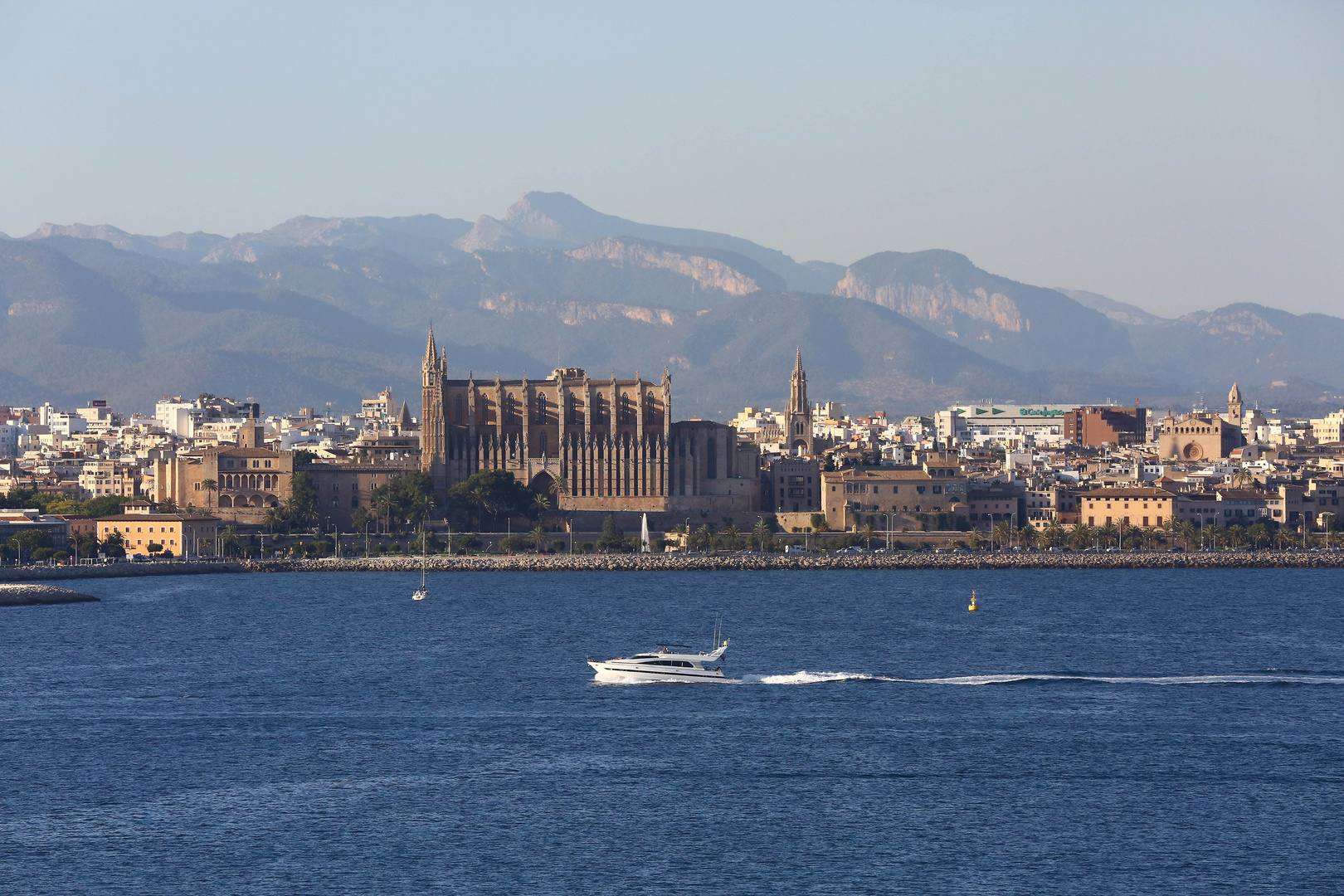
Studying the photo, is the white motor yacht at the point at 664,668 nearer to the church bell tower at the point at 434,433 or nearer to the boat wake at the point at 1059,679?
the boat wake at the point at 1059,679

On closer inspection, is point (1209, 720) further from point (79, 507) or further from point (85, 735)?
point (79, 507)

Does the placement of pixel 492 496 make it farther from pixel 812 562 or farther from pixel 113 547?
pixel 113 547

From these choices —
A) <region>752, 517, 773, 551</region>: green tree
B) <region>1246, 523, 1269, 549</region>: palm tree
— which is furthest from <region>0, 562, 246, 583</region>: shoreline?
<region>1246, 523, 1269, 549</region>: palm tree

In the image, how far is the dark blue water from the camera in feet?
126

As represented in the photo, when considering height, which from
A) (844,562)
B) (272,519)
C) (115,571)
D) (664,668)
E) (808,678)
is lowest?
(808,678)

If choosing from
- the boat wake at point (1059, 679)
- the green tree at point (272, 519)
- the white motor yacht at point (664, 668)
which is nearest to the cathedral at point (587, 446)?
the green tree at point (272, 519)

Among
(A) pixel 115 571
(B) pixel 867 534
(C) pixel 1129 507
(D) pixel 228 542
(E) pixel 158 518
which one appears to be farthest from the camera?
(C) pixel 1129 507

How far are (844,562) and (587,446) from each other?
26596 millimetres

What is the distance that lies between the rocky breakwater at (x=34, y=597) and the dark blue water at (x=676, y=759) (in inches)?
474

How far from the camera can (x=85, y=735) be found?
5069 cm

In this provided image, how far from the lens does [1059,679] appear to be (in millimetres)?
59562

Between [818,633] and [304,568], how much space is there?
4484 cm

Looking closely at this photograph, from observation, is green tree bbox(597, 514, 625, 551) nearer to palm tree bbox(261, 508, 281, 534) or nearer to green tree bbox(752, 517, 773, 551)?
green tree bbox(752, 517, 773, 551)

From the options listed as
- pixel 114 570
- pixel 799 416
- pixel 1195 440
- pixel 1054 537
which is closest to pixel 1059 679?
pixel 114 570
